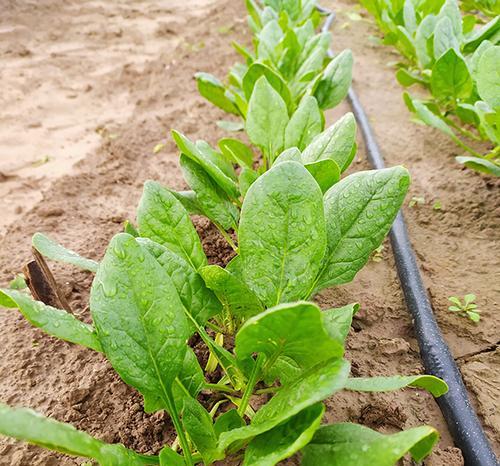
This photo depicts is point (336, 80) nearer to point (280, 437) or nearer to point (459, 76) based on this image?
point (459, 76)

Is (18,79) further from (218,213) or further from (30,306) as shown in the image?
(30,306)

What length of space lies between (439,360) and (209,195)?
28.0 inches

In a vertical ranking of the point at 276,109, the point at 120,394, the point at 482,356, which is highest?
the point at 276,109

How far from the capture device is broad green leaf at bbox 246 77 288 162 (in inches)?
61.2

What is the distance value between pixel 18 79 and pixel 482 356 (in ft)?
12.4

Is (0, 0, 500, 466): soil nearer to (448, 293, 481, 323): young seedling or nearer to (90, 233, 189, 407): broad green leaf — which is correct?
(448, 293, 481, 323): young seedling

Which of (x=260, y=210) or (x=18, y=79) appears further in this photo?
(x=18, y=79)

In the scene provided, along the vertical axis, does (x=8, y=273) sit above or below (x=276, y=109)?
below

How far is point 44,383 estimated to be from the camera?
1236mm

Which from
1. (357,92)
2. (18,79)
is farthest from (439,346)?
(18,79)

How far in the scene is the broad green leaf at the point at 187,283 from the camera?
1.00m

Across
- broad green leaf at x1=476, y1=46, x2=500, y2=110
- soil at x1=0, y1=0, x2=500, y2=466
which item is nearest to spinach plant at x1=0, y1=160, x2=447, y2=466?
soil at x1=0, y1=0, x2=500, y2=466

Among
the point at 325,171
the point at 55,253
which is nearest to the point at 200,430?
the point at 55,253

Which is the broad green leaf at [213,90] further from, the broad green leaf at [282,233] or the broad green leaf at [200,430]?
the broad green leaf at [200,430]
